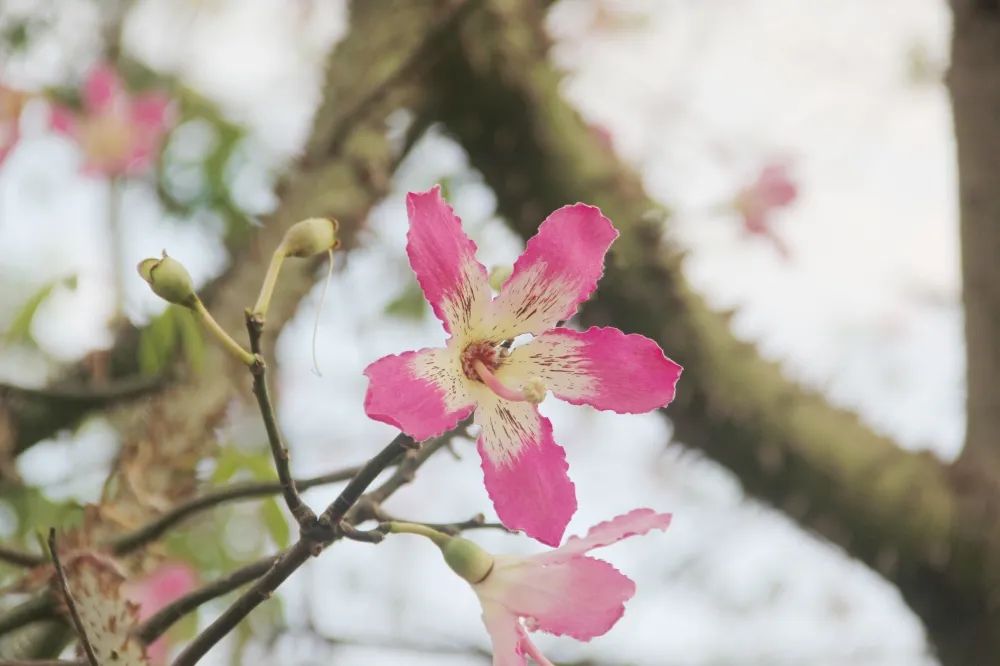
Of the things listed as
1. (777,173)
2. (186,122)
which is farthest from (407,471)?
(777,173)

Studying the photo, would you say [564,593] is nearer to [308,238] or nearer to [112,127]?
[308,238]

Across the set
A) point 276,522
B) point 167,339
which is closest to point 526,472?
point 276,522

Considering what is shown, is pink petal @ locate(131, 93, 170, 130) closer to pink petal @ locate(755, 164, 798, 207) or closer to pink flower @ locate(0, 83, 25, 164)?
pink flower @ locate(0, 83, 25, 164)

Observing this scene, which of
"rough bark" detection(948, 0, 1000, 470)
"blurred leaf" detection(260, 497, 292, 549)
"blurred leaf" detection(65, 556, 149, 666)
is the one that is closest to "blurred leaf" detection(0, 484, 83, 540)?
"blurred leaf" detection(260, 497, 292, 549)

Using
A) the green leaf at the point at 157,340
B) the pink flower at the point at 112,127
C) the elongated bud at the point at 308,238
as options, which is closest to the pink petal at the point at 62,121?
the pink flower at the point at 112,127

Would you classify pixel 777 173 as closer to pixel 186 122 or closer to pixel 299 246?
pixel 186 122

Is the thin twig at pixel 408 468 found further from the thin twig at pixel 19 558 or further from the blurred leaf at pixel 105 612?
the thin twig at pixel 19 558

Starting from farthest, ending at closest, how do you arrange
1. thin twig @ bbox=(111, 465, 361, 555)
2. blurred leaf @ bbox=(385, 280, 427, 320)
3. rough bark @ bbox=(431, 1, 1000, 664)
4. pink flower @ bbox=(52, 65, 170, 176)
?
blurred leaf @ bbox=(385, 280, 427, 320) → pink flower @ bbox=(52, 65, 170, 176) → rough bark @ bbox=(431, 1, 1000, 664) → thin twig @ bbox=(111, 465, 361, 555)
